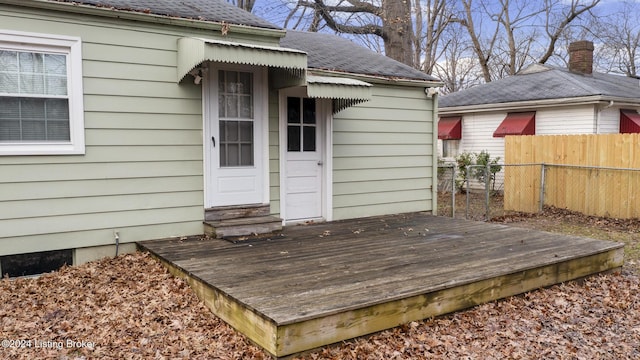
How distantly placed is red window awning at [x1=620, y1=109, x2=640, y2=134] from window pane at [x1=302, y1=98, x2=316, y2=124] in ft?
32.9

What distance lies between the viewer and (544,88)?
13.5 metres

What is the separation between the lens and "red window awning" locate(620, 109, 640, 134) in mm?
12617

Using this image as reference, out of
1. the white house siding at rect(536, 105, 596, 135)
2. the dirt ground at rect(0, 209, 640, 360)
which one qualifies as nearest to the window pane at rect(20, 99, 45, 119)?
the dirt ground at rect(0, 209, 640, 360)

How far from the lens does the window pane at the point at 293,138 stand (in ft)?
21.6

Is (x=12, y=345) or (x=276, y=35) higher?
(x=276, y=35)

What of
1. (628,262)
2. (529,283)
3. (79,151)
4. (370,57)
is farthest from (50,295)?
(628,262)

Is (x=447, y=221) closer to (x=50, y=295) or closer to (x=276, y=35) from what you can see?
(x=276, y=35)

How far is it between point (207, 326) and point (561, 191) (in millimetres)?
8746

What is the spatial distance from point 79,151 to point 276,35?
2.78 m

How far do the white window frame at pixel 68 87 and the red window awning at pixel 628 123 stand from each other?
1303cm

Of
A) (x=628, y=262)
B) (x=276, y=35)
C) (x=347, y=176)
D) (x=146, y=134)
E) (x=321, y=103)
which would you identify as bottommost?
(x=628, y=262)

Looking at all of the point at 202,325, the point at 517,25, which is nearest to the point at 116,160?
the point at 202,325

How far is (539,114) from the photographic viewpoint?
1319 cm

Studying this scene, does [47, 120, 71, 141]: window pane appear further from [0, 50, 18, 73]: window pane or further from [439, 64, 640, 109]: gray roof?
[439, 64, 640, 109]: gray roof
